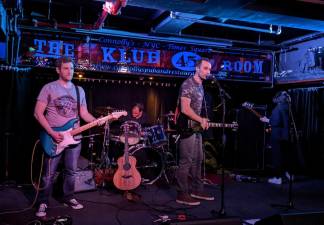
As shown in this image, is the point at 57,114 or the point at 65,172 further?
the point at 65,172

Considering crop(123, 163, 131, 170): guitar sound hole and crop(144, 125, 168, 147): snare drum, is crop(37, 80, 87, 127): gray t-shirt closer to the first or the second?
crop(123, 163, 131, 170): guitar sound hole

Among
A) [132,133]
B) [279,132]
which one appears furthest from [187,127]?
[279,132]

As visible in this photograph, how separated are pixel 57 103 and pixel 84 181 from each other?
2.22 meters

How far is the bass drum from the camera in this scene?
7699mm

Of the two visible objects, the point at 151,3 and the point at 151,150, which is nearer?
the point at 151,3

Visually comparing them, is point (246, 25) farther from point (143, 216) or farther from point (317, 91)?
point (143, 216)

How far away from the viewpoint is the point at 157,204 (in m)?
5.77

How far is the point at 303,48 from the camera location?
9.89 m

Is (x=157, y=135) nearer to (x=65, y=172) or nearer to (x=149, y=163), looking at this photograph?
(x=149, y=163)

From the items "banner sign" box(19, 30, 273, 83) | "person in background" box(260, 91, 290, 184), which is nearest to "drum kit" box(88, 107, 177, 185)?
"banner sign" box(19, 30, 273, 83)

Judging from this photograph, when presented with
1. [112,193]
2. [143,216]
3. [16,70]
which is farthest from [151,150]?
[16,70]

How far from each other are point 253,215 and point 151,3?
12.5ft

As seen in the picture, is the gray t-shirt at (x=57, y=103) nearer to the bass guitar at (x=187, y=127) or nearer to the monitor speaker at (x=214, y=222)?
the bass guitar at (x=187, y=127)

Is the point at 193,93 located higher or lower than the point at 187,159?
higher
